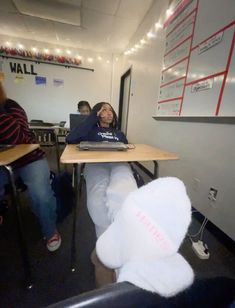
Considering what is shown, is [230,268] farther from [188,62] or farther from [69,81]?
[69,81]

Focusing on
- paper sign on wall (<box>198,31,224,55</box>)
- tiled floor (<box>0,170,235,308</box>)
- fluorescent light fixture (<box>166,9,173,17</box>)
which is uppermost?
fluorescent light fixture (<box>166,9,173,17</box>)

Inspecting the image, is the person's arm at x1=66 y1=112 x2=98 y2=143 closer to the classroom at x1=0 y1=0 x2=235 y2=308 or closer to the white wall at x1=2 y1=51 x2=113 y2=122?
the classroom at x1=0 y1=0 x2=235 y2=308

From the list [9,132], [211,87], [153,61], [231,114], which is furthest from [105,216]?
[153,61]

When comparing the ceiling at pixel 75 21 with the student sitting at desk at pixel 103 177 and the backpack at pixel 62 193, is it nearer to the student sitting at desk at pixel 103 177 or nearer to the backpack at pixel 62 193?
the student sitting at desk at pixel 103 177

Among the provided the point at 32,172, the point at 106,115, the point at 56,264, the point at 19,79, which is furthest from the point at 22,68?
the point at 56,264

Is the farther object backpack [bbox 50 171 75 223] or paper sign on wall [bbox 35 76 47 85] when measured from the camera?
paper sign on wall [bbox 35 76 47 85]

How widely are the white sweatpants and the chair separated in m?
0.36

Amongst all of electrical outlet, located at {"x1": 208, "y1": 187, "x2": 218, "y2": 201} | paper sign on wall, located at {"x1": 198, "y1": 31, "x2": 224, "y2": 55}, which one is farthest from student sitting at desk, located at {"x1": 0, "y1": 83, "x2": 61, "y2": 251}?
paper sign on wall, located at {"x1": 198, "y1": 31, "x2": 224, "y2": 55}

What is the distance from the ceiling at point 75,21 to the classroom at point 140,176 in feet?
0.09

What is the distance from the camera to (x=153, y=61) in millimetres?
2348

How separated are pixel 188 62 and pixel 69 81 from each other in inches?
140

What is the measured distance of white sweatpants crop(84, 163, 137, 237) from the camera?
74cm

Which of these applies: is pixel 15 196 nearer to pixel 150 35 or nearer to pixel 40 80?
pixel 150 35

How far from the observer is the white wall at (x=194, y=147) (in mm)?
1116
